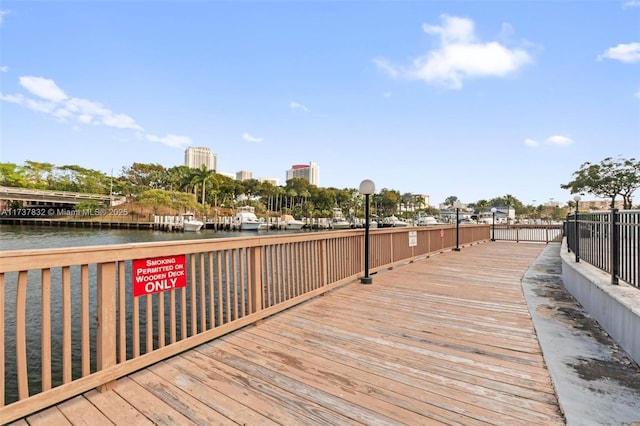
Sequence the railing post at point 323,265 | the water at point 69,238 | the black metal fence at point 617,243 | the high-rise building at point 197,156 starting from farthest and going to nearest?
1. the high-rise building at point 197,156
2. the water at point 69,238
3. the railing post at point 323,265
4. the black metal fence at point 617,243

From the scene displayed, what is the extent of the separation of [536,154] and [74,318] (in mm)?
32591

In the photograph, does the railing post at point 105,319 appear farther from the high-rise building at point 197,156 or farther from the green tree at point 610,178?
the high-rise building at point 197,156

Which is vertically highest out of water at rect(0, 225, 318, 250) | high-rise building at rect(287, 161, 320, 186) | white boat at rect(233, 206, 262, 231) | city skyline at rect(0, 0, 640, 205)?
high-rise building at rect(287, 161, 320, 186)

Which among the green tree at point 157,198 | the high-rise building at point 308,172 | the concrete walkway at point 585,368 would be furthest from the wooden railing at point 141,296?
the high-rise building at point 308,172

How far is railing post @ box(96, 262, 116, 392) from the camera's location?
197cm

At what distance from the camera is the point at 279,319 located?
3377mm

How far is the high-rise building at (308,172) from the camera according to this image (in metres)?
139

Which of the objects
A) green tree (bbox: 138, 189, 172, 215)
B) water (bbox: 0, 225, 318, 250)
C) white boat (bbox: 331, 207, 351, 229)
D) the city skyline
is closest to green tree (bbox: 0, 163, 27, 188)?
water (bbox: 0, 225, 318, 250)

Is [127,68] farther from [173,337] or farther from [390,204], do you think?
[390,204]

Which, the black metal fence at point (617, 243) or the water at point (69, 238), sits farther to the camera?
the water at point (69, 238)

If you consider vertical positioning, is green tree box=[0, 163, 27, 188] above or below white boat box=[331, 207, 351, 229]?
above

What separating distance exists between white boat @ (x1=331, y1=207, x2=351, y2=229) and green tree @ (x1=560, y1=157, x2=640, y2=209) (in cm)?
3830

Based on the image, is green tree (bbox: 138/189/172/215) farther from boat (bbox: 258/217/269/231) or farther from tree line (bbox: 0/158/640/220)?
boat (bbox: 258/217/269/231)

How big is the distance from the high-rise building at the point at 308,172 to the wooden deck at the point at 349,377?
135 metres
